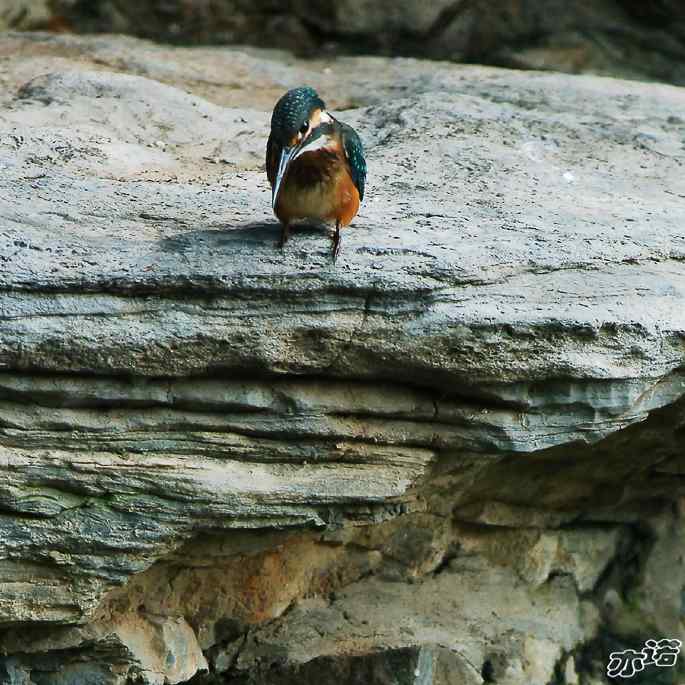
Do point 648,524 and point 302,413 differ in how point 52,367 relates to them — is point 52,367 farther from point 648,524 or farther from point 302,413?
point 648,524

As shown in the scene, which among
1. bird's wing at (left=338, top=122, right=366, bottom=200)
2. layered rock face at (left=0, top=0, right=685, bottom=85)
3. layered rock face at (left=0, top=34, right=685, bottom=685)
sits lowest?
layered rock face at (left=0, top=34, right=685, bottom=685)

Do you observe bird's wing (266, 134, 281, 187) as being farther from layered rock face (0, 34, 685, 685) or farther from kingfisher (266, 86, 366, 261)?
layered rock face (0, 34, 685, 685)

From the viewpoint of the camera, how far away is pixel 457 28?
8.24m

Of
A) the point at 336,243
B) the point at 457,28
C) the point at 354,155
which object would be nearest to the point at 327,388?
the point at 336,243

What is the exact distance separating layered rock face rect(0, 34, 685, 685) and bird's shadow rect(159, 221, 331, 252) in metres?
0.02

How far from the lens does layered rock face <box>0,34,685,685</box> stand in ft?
13.2

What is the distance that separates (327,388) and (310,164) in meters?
0.75

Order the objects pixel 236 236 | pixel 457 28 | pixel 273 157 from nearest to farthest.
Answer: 1. pixel 273 157
2. pixel 236 236
3. pixel 457 28

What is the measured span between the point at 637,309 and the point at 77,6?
193 inches

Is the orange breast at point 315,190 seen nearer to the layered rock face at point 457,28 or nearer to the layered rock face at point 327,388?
the layered rock face at point 327,388

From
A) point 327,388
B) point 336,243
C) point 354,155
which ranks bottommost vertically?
point 327,388

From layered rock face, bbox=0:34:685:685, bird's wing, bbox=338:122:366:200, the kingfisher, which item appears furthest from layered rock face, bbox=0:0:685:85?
the kingfisher

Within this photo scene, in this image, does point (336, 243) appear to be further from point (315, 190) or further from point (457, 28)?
point (457, 28)

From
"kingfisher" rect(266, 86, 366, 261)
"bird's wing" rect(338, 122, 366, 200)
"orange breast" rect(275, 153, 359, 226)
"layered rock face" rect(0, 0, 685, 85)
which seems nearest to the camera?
"kingfisher" rect(266, 86, 366, 261)
